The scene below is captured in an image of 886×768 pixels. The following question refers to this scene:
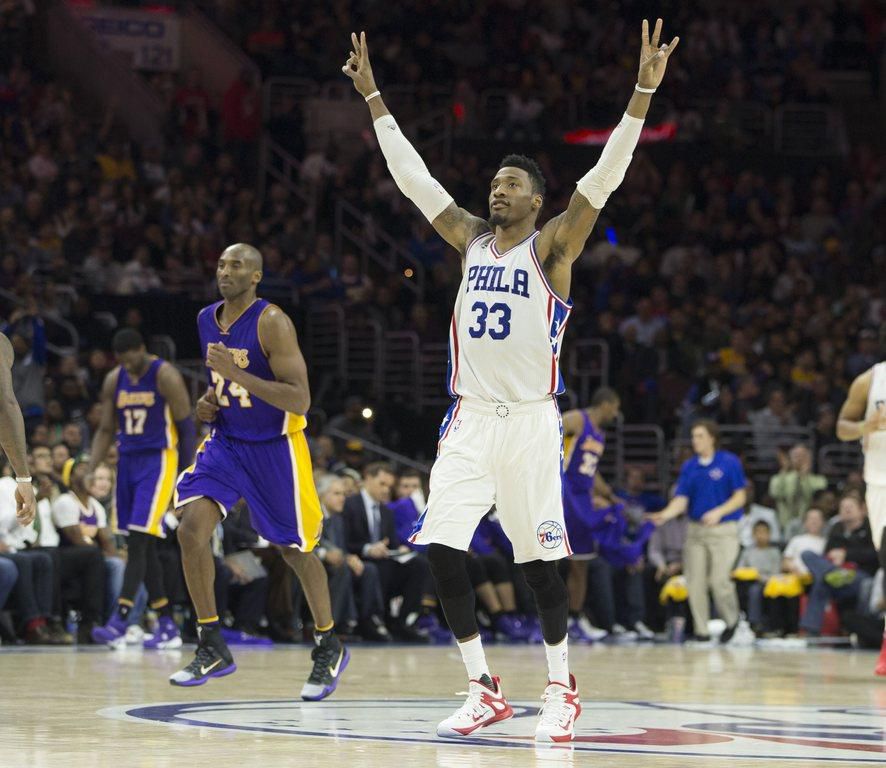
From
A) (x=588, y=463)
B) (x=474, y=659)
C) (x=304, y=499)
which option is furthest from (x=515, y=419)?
(x=588, y=463)

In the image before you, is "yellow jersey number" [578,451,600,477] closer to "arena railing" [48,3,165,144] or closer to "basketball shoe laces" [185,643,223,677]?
"basketball shoe laces" [185,643,223,677]

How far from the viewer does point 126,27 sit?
23.3 meters

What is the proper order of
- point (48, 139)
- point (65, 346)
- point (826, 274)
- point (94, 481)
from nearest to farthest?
point (94, 481) < point (65, 346) < point (48, 139) < point (826, 274)

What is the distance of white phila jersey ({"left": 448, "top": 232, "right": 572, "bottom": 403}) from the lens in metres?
6.90

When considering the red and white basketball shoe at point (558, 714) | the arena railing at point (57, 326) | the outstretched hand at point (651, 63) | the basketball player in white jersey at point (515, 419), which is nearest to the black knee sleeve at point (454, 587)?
the basketball player in white jersey at point (515, 419)

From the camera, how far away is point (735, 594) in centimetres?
1584

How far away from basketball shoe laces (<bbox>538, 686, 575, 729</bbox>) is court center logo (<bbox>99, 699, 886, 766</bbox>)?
0.34ft

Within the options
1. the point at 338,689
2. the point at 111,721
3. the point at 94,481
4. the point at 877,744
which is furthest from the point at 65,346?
the point at 877,744

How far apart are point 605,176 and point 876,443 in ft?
13.8

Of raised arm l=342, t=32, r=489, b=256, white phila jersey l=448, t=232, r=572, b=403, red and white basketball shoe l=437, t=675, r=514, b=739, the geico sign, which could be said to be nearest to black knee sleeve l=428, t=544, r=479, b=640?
red and white basketball shoe l=437, t=675, r=514, b=739

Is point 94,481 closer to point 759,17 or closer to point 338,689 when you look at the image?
point 338,689

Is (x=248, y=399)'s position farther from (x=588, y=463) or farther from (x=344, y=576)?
(x=588, y=463)

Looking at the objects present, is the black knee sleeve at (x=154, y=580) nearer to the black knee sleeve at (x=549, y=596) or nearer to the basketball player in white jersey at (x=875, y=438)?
the basketball player in white jersey at (x=875, y=438)

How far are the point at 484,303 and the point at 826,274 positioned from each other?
672 inches
